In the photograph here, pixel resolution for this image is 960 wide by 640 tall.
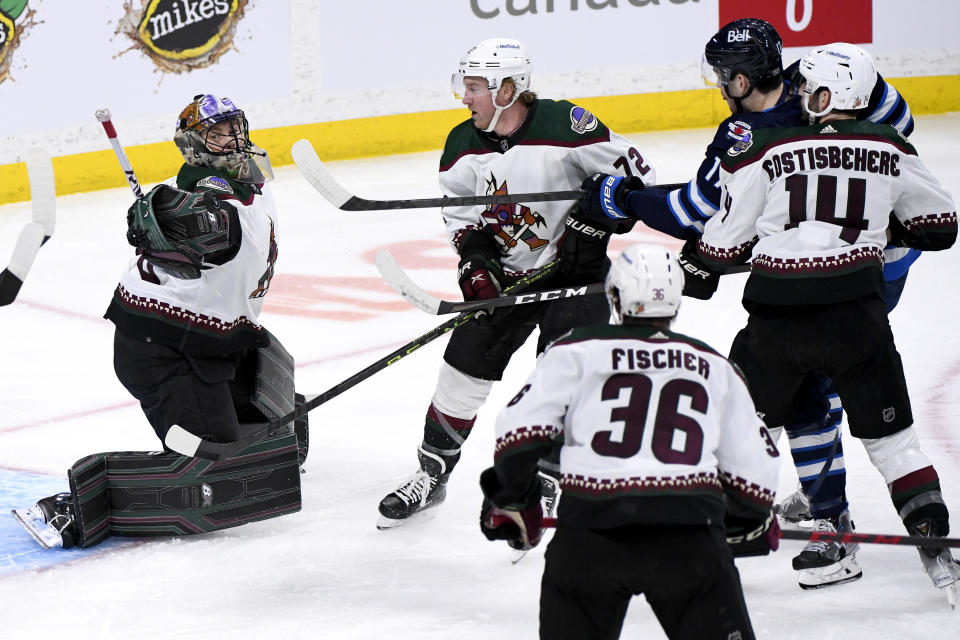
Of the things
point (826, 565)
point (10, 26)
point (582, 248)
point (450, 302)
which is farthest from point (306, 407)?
point (10, 26)

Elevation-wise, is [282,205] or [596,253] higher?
[596,253]

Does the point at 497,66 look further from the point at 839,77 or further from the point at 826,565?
the point at 826,565

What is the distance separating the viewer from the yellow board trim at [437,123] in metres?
6.82

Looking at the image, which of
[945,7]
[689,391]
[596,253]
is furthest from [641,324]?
[945,7]

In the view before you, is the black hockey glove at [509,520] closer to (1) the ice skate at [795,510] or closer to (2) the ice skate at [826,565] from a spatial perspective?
(2) the ice skate at [826,565]

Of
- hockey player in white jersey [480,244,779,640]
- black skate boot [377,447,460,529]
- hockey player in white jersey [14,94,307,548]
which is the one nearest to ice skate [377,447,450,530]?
black skate boot [377,447,460,529]

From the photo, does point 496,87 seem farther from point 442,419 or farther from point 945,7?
point 945,7

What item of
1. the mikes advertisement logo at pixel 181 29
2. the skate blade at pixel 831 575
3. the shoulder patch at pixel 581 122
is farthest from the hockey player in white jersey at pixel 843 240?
the mikes advertisement logo at pixel 181 29

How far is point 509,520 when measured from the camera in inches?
82.0

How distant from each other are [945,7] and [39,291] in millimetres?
4869

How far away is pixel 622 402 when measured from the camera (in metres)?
1.90

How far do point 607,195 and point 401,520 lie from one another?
0.94m

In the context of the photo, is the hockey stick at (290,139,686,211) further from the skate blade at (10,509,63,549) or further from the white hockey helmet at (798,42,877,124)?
the skate blade at (10,509,63,549)

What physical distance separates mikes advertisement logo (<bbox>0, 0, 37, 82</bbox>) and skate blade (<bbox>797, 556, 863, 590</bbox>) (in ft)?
15.8
